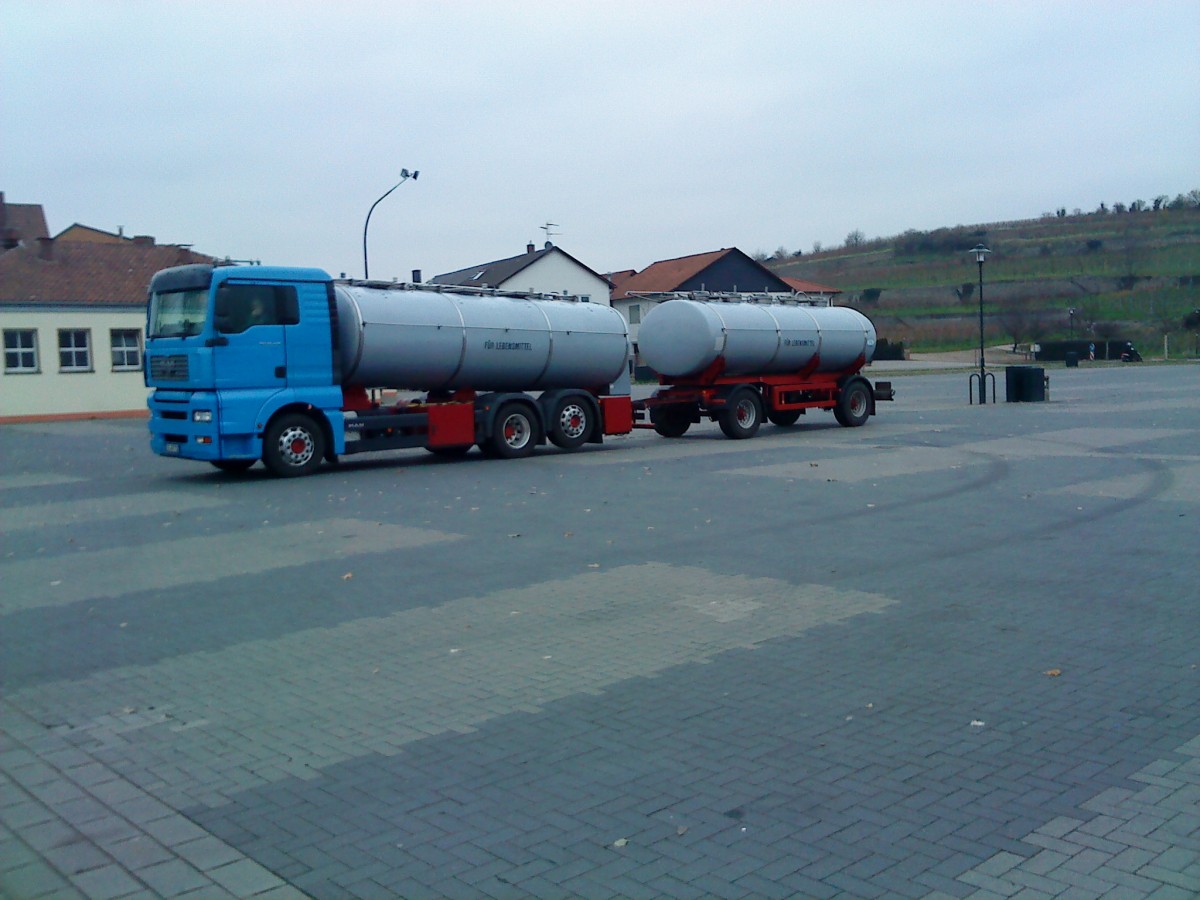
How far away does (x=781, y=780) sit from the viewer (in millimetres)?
5395

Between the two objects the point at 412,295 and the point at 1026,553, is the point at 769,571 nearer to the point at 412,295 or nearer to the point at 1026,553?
the point at 1026,553

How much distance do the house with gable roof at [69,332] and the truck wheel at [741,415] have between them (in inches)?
842

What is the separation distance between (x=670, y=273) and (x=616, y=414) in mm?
61349

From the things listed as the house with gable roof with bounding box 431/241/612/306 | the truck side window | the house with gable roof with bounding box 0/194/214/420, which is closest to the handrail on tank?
the truck side window

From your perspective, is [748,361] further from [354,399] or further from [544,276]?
[544,276]

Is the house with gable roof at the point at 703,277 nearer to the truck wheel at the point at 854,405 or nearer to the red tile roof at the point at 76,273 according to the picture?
the red tile roof at the point at 76,273

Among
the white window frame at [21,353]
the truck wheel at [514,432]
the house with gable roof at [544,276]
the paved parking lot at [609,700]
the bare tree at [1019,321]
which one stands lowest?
the paved parking lot at [609,700]

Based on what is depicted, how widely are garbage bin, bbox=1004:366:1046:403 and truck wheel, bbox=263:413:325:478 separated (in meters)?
23.9

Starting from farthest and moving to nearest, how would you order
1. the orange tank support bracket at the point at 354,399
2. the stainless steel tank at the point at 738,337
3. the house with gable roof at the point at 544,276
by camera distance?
the house with gable roof at the point at 544,276 → the stainless steel tank at the point at 738,337 → the orange tank support bracket at the point at 354,399

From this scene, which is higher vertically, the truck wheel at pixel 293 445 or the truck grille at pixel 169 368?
the truck grille at pixel 169 368

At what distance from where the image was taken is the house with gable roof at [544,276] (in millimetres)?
70125

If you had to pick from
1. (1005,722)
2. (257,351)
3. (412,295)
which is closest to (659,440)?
(412,295)

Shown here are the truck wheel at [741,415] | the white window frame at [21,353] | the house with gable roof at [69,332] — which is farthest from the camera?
the house with gable roof at [69,332]

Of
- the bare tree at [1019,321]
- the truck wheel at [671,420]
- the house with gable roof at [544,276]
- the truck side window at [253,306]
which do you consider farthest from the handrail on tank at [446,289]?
the bare tree at [1019,321]
